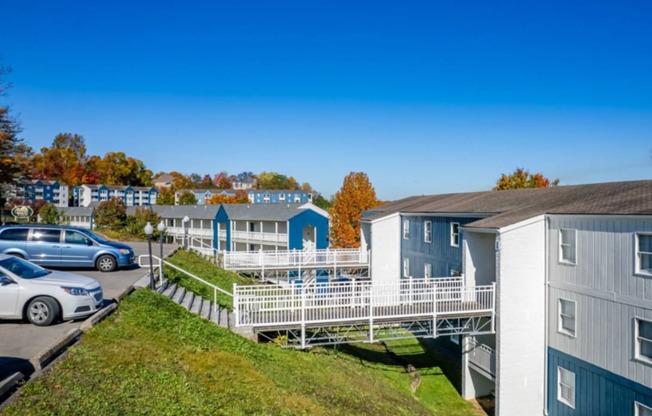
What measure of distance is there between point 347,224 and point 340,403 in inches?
1165

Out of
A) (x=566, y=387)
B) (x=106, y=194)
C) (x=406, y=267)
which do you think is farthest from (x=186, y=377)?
(x=106, y=194)

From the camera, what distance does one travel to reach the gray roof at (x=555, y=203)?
536 inches

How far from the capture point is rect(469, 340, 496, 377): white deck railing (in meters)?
15.9

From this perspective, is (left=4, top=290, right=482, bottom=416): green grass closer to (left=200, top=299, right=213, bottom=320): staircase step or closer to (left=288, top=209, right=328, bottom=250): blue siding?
(left=200, top=299, right=213, bottom=320): staircase step

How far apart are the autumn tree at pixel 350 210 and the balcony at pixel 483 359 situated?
2196 cm

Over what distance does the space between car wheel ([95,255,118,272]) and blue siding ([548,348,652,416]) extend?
16.4m

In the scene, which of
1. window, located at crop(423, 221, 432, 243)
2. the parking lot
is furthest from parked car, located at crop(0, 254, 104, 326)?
window, located at crop(423, 221, 432, 243)

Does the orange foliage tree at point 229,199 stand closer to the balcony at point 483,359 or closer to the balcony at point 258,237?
the balcony at point 258,237

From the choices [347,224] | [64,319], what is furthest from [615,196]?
[347,224]

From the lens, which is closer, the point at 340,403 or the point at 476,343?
the point at 340,403

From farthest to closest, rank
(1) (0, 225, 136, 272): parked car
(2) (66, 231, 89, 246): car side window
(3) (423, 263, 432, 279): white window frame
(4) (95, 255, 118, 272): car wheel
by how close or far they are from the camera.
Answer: (3) (423, 263, 432, 279): white window frame, (4) (95, 255, 118, 272): car wheel, (2) (66, 231, 89, 246): car side window, (1) (0, 225, 136, 272): parked car

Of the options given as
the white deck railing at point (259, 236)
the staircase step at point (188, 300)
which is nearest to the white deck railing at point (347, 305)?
the staircase step at point (188, 300)

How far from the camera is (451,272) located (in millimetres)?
20969

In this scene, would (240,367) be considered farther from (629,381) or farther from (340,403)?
(629,381)
